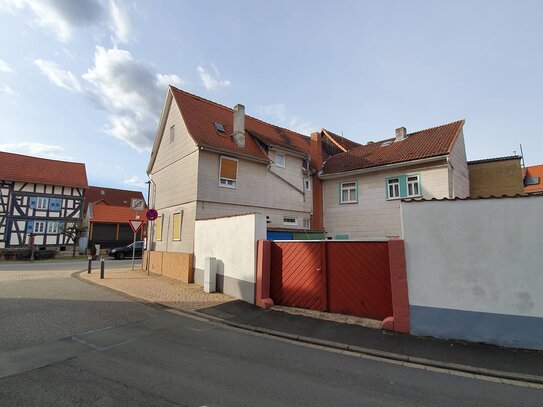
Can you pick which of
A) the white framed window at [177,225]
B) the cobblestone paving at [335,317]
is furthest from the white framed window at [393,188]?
the white framed window at [177,225]

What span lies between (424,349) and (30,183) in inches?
1657

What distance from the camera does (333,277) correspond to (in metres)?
8.12

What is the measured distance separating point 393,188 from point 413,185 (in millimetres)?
1018

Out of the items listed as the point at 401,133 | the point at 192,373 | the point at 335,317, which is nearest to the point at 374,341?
the point at 335,317

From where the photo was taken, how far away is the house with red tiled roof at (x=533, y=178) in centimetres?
3362

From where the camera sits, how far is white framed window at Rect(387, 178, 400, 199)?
52.1ft

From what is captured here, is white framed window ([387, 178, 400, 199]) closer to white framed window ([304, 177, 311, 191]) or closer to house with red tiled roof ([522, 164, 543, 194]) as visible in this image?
white framed window ([304, 177, 311, 191])

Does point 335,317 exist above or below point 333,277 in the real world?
below

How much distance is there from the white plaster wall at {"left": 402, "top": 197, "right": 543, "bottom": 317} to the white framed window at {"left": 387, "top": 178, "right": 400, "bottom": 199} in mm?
9600

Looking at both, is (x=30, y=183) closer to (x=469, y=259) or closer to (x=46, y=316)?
(x=46, y=316)

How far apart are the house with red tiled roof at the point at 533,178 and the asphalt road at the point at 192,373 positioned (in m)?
38.1

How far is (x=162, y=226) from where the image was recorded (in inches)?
649

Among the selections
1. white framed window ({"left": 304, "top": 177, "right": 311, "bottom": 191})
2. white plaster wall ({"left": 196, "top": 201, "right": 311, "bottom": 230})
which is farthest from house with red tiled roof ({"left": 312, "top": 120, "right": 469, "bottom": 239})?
white plaster wall ({"left": 196, "top": 201, "right": 311, "bottom": 230})

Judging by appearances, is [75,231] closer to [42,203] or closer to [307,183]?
[42,203]
